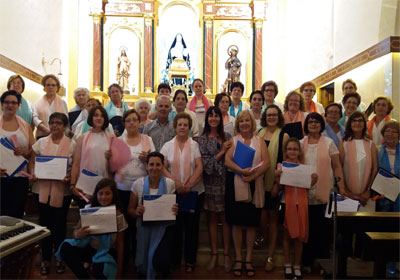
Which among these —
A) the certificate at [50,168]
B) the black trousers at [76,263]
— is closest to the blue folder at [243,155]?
the black trousers at [76,263]

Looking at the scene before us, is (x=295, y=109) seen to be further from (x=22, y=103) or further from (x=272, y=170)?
(x=22, y=103)

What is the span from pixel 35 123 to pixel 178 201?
225cm

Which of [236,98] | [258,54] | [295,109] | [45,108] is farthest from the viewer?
[258,54]

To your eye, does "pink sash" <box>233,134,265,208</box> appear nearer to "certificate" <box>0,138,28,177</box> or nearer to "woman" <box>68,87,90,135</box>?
"certificate" <box>0,138,28,177</box>

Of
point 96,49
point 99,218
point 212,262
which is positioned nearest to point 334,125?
point 212,262

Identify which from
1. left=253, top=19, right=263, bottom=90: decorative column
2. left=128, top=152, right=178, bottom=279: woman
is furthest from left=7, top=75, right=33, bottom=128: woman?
left=253, top=19, right=263, bottom=90: decorative column

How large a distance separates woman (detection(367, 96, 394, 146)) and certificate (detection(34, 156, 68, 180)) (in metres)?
3.63

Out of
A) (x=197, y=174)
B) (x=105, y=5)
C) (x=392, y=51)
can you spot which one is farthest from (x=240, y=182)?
(x=105, y=5)

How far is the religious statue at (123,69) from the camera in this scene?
42.1 ft

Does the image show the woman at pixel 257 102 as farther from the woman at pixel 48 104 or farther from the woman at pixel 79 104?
the woman at pixel 48 104

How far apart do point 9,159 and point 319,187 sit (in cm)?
317

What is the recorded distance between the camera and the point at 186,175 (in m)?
3.86

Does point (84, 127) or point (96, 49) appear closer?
point (84, 127)

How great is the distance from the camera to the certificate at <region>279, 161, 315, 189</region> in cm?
370
